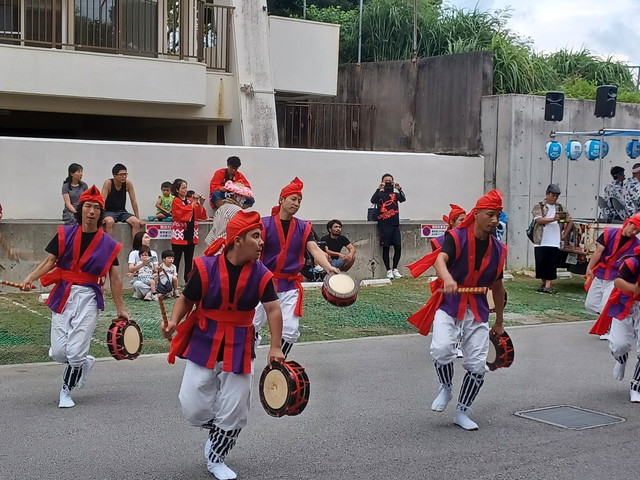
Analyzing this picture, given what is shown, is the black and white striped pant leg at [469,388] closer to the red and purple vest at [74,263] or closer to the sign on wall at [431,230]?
the red and purple vest at [74,263]

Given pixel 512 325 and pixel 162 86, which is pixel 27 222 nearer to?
pixel 162 86

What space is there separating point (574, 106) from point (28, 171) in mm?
11312

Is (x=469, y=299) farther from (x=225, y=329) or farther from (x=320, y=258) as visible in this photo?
(x=225, y=329)

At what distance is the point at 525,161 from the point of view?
65.1 ft

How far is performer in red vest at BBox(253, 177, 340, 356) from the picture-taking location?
8.96m

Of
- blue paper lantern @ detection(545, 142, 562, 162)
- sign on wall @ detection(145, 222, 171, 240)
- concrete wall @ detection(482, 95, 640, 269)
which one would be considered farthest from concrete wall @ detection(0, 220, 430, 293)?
blue paper lantern @ detection(545, 142, 562, 162)

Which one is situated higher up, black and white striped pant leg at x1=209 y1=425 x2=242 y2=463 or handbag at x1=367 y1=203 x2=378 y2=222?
handbag at x1=367 y1=203 x2=378 y2=222

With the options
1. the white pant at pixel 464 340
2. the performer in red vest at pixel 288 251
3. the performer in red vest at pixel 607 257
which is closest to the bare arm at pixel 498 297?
the white pant at pixel 464 340

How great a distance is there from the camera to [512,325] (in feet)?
44.6

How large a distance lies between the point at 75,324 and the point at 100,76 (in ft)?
36.9

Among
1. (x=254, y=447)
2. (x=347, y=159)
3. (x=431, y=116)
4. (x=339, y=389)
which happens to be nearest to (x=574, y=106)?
(x=431, y=116)

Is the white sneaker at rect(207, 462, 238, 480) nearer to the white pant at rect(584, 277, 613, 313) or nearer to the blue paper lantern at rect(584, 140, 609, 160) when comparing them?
the white pant at rect(584, 277, 613, 313)

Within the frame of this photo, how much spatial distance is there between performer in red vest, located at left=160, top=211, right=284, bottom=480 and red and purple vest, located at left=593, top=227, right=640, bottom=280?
561 cm

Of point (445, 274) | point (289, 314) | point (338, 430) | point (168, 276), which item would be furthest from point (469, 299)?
point (168, 276)
